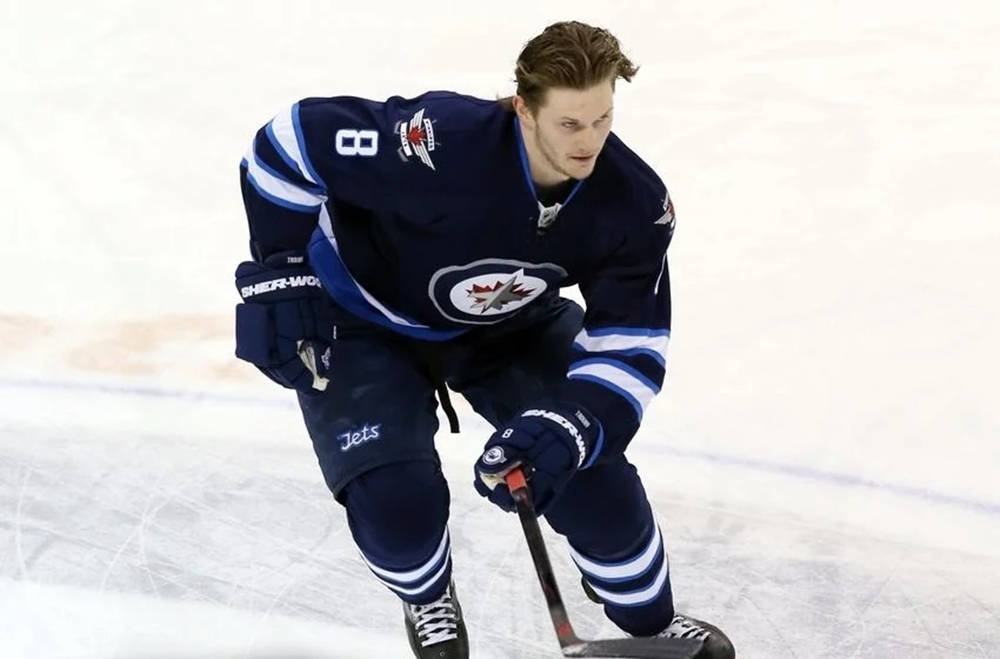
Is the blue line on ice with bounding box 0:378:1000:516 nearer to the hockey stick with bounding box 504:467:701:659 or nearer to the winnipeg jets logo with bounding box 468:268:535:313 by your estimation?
the hockey stick with bounding box 504:467:701:659

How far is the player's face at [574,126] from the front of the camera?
2453 millimetres

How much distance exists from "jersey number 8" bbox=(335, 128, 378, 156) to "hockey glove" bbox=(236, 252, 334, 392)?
230mm

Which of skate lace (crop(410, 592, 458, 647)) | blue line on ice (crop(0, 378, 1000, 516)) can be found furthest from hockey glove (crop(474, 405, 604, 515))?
blue line on ice (crop(0, 378, 1000, 516))

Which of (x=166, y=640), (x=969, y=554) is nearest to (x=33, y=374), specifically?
(x=166, y=640)

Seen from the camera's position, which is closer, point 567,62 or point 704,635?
point 567,62

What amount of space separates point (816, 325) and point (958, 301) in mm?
410

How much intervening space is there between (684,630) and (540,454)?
60 cm

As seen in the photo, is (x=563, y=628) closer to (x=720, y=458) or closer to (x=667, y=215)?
(x=667, y=215)

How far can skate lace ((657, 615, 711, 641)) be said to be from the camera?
9.71 ft

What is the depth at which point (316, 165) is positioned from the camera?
2686 millimetres

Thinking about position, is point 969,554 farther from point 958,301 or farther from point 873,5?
point 873,5

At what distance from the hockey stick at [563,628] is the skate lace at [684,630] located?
0.33 feet

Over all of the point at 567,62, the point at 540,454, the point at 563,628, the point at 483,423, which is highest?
the point at 567,62

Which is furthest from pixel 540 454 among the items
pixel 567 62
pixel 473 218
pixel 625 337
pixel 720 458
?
pixel 720 458
